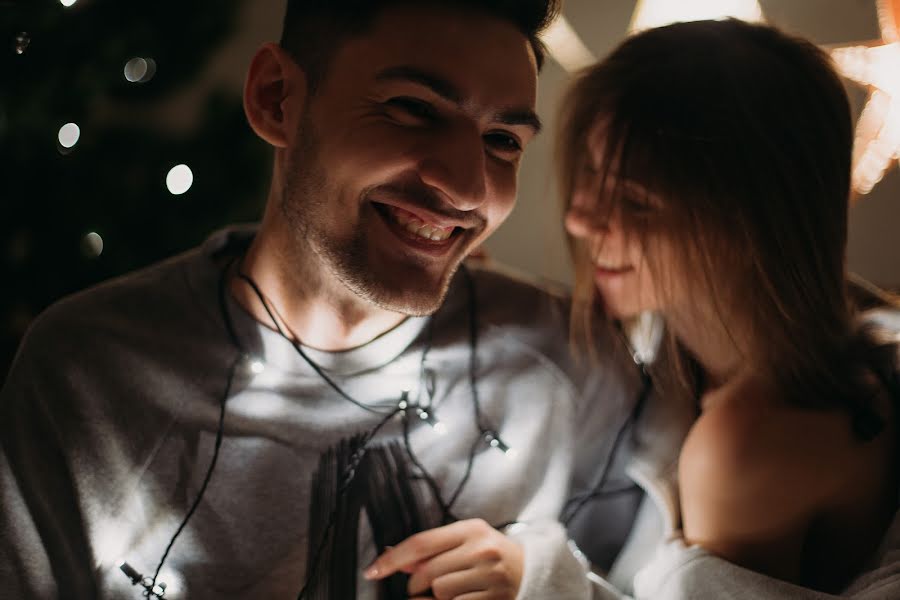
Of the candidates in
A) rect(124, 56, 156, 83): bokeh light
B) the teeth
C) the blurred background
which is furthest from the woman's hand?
rect(124, 56, 156, 83): bokeh light

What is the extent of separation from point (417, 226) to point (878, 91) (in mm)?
872

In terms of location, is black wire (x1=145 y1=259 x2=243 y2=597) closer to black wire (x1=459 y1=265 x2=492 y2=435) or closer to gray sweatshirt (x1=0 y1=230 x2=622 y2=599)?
gray sweatshirt (x1=0 y1=230 x2=622 y2=599)

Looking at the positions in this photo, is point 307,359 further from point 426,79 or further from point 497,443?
point 426,79

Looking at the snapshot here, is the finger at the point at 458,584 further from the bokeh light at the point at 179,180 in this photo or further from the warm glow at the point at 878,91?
the bokeh light at the point at 179,180

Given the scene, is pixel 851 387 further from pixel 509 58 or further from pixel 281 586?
pixel 281 586

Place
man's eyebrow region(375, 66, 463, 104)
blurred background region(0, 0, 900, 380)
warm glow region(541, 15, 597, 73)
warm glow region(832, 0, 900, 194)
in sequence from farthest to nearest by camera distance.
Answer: warm glow region(541, 15, 597, 73) → blurred background region(0, 0, 900, 380) → warm glow region(832, 0, 900, 194) → man's eyebrow region(375, 66, 463, 104)

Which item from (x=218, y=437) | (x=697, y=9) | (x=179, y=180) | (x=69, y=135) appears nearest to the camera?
(x=218, y=437)

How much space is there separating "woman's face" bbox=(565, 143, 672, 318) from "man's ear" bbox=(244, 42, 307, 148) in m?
0.47

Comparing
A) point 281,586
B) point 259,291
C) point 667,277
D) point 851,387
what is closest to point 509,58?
point 667,277

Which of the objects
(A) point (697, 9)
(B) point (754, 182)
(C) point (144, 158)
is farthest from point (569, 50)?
(C) point (144, 158)

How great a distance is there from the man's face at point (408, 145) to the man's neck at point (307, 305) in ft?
0.18

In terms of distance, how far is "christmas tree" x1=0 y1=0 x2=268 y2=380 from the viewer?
5.20 ft

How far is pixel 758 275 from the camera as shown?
110 cm

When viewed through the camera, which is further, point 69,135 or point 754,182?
point 69,135
